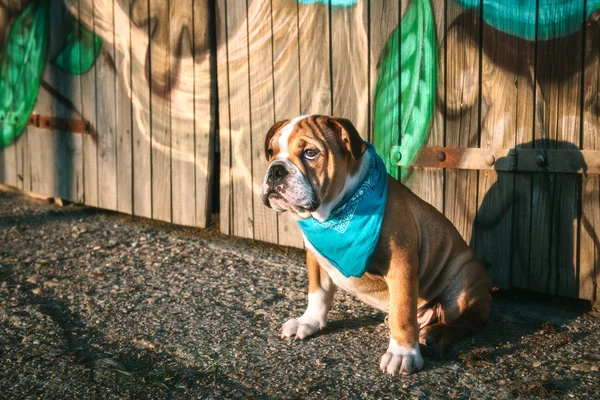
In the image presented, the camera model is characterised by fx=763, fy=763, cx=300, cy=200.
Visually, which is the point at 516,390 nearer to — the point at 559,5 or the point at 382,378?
the point at 382,378

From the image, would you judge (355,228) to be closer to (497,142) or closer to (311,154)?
(311,154)

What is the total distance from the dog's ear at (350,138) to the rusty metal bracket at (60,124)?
381 cm

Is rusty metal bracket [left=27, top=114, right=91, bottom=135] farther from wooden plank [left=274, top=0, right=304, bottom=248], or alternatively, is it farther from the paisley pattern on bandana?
the paisley pattern on bandana

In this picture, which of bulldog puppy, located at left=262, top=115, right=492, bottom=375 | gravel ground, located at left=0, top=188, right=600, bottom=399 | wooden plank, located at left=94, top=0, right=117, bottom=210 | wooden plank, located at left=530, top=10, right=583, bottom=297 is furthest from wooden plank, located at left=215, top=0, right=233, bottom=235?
wooden plank, located at left=530, top=10, right=583, bottom=297

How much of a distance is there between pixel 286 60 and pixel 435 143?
132 cm

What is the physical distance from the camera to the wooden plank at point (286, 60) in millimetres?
5418

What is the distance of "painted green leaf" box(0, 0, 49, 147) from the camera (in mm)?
7199

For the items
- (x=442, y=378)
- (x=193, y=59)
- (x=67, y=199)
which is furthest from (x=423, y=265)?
(x=67, y=199)

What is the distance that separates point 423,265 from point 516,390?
0.83 metres

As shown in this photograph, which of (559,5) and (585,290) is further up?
(559,5)

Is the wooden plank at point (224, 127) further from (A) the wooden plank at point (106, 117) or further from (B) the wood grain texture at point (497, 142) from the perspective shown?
(B) the wood grain texture at point (497, 142)

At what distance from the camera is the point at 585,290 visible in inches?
177

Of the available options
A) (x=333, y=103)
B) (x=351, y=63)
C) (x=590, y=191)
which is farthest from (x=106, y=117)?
(x=590, y=191)

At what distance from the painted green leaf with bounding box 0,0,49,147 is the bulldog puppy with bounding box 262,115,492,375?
4107 millimetres
